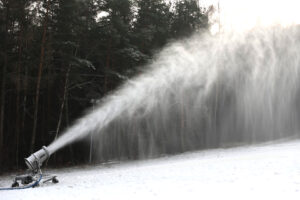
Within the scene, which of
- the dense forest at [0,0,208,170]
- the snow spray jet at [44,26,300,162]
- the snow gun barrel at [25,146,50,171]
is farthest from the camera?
the snow spray jet at [44,26,300,162]

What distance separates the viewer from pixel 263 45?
27969 mm

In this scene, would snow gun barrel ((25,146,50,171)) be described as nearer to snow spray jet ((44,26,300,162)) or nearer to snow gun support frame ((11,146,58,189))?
snow gun support frame ((11,146,58,189))

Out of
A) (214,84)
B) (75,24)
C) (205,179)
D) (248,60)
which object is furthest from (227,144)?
(205,179)

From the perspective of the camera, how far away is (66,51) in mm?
22656

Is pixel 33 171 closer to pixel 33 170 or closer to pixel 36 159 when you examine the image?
pixel 33 170

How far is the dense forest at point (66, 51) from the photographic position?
62.0 feet

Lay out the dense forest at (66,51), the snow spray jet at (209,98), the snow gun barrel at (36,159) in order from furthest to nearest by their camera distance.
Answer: the snow spray jet at (209,98) → the dense forest at (66,51) → the snow gun barrel at (36,159)

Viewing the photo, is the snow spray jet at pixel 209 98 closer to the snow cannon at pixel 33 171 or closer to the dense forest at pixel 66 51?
the dense forest at pixel 66 51

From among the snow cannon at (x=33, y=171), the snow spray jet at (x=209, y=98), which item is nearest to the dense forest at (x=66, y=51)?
the snow spray jet at (x=209, y=98)

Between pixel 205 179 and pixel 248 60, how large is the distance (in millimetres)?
19348

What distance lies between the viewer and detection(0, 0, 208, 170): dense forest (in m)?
18.9

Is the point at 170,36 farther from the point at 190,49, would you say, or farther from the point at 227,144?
the point at 227,144

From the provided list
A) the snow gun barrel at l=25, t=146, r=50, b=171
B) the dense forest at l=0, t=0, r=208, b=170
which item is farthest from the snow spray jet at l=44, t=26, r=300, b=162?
the snow gun barrel at l=25, t=146, r=50, b=171

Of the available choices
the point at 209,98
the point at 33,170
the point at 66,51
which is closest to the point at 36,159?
the point at 33,170
